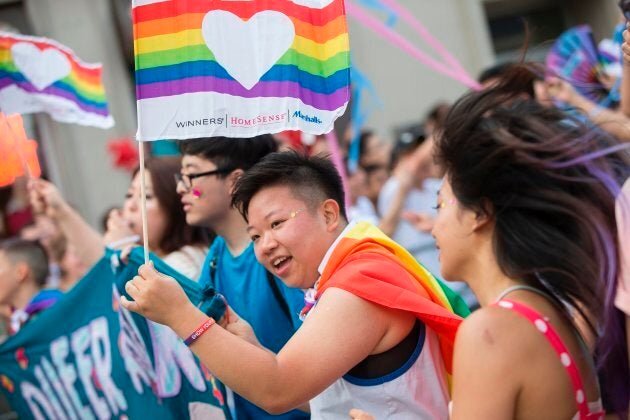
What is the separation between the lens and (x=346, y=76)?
2.78 m

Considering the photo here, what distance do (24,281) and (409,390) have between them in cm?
324

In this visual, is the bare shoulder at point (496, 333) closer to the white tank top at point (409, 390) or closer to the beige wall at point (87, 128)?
the white tank top at point (409, 390)

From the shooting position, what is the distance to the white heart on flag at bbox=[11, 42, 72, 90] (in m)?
4.26

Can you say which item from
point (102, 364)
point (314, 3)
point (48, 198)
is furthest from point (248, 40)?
point (48, 198)

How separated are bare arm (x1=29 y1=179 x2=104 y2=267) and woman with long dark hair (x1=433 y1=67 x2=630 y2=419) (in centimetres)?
272

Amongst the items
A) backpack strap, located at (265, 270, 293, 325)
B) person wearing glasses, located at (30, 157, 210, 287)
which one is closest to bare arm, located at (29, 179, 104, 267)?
person wearing glasses, located at (30, 157, 210, 287)

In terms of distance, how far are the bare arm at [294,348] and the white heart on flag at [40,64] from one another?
2.09 meters

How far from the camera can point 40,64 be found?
4.35m

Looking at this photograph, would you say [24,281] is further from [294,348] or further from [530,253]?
[530,253]

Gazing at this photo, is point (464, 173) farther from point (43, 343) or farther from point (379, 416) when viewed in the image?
point (43, 343)

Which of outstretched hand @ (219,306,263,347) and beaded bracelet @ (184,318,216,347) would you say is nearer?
beaded bracelet @ (184,318,216,347)

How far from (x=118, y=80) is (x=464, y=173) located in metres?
8.54

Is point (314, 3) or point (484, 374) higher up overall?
point (314, 3)

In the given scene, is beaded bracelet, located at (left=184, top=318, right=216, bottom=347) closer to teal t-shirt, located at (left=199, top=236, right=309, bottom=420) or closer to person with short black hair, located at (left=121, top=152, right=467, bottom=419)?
person with short black hair, located at (left=121, top=152, right=467, bottom=419)
